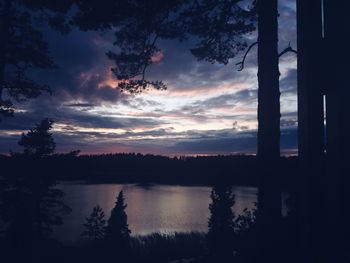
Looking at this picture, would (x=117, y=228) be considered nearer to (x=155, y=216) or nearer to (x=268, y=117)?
(x=268, y=117)

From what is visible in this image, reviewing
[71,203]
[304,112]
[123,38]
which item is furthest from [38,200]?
[71,203]

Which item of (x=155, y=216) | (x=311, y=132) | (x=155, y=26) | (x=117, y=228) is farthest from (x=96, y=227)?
(x=155, y=216)

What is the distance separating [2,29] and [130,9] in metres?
5.34

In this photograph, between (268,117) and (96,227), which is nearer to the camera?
(268,117)

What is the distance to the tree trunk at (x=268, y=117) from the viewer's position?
6.27 m

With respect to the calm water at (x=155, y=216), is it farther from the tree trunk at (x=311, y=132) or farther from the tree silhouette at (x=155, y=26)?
the tree trunk at (x=311, y=132)

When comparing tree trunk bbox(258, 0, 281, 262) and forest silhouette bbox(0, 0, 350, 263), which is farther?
tree trunk bbox(258, 0, 281, 262)

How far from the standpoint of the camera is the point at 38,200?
110 ft

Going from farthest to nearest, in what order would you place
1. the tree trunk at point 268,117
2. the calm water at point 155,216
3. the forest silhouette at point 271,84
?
1. the calm water at point 155,216
2. the tree trunk at point 268,117
3. the forest silhouette at point 271,84

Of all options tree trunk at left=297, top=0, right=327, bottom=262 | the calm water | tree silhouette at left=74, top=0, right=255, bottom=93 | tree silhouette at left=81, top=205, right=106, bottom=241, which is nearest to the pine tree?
tree silhouette at left=81, top=205, right=106, bottom=241

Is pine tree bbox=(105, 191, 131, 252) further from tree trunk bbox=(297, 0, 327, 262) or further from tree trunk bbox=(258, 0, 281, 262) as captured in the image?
tree trunk bbox=(297, 0, 327, 262)

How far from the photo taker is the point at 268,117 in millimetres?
6488

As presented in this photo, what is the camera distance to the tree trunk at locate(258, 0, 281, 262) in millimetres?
6273

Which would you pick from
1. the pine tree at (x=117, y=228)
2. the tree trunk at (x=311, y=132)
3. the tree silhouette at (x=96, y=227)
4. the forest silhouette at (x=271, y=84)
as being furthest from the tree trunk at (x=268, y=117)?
the tree silhouette at (x=96, y=227)
